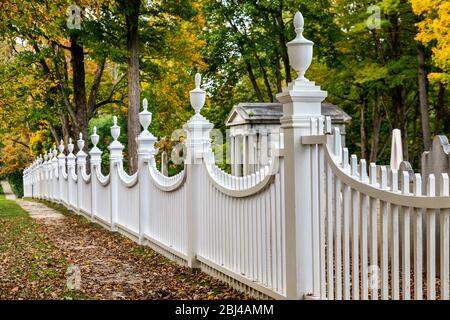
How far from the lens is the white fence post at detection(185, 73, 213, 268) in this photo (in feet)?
25.6

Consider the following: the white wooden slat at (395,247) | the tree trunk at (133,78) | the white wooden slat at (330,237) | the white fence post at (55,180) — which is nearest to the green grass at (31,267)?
the white wooden slat at (330,237)

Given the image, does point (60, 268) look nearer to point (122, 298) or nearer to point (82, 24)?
point (122, 298)

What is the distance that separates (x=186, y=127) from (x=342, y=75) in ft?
57.8

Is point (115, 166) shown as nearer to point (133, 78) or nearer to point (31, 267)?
point (31, 267)

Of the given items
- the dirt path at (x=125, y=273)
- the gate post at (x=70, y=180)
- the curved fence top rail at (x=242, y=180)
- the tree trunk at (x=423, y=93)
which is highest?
the tree trunk at (x=423, y=93)

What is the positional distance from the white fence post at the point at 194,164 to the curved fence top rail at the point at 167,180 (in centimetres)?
31

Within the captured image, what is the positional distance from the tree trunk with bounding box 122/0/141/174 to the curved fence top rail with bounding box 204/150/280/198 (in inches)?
422

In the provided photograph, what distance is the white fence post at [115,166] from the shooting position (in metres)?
12.3

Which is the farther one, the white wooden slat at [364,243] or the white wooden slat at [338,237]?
the white wooden slat at [338,237]

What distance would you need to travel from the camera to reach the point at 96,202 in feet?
48.4

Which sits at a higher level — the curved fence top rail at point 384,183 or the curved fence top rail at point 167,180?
the curved fence top rail at point 384,183

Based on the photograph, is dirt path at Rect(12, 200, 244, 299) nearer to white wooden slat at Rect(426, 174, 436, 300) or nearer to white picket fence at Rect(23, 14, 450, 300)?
white picket fence at Rect(23, 14, 450, 300)

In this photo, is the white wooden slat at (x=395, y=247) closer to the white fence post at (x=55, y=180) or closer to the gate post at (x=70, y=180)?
the gate post at (x=70, y=180)

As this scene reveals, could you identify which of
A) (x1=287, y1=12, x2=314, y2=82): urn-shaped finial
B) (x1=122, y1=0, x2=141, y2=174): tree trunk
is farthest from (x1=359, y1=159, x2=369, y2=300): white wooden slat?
(x1=122, y1=0, x2=141, y2=174): tree trunk
